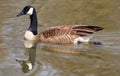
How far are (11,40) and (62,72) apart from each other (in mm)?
2865

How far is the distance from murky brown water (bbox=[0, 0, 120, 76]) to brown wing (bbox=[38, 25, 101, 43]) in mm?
219

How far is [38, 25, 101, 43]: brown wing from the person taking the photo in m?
12.0

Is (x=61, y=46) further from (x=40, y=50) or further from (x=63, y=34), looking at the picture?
(x=40, y=50)

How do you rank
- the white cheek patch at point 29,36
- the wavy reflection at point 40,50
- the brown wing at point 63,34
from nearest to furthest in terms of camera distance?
the wavy reflection at point 40,50 → the brown wing at point 63,34 → the white cheek patch at point 29,36

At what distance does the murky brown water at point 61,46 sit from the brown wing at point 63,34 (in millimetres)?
219

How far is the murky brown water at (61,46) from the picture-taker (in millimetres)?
10297

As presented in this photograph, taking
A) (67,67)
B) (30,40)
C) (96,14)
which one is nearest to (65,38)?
(30,40)

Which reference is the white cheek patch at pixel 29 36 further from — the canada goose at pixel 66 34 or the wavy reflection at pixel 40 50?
the wavy reflection at pixel 40 50

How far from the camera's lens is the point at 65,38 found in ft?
40.3

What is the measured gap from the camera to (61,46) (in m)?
12.1

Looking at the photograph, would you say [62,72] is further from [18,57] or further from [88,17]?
[88,17]

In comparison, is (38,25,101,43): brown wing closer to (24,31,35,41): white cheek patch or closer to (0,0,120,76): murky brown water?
Answer: (0,0,120,76): murky brown water

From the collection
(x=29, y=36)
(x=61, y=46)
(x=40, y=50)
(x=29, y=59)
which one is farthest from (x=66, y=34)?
(x=29, y=59)

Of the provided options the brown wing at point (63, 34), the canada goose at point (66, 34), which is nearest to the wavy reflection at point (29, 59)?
the canada goose at point (66, 34)
